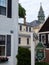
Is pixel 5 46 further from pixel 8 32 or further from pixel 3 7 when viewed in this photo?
pixel 3 7

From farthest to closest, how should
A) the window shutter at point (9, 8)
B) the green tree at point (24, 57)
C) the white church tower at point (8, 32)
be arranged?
the window shutter at point (9, 8), the white church tower at point (8, 32), the green tree at point (24, 57)

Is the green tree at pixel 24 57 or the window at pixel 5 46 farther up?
the window at pixel 5 46

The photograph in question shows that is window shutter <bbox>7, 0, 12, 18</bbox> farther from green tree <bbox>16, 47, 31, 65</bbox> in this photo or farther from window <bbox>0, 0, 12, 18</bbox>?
green tree <bbox>16, 47, 31, 65</bbox>

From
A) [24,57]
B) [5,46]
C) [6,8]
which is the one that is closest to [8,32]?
[5,46]

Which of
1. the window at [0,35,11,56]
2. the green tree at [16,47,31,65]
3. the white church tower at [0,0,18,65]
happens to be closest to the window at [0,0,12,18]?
the white church tower at [0,0,18,65]

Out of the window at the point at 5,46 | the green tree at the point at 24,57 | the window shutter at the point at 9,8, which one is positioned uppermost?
the window shutter at the point at 9,8

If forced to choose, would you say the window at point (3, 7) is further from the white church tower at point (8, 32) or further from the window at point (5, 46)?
the window at point (5, 46)

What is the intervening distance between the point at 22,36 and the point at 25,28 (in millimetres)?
4349

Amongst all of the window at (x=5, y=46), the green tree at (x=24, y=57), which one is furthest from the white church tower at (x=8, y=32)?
the green tree at (x=24, y=57)

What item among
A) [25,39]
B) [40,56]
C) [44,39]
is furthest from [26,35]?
[40,56]

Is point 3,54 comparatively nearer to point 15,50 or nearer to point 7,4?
point 15,50

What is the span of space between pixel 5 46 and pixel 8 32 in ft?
3.53

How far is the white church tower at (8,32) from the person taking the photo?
58.4ft

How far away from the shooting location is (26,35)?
53.3m
